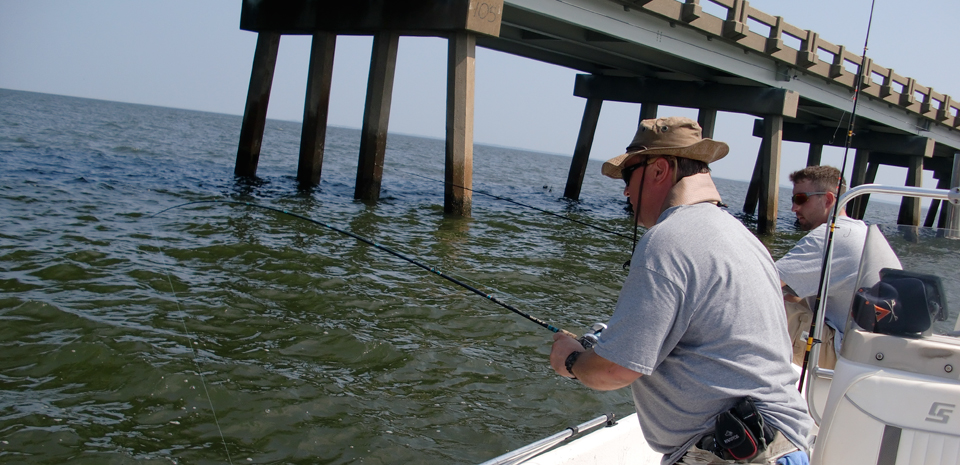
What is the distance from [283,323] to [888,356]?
193 inches

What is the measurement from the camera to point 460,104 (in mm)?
12461

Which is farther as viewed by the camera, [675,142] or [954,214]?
[954,214]

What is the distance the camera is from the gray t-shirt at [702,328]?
1757 mm

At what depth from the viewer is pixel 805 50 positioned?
18641 mm

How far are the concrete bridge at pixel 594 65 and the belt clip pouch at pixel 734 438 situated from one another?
24.8ft

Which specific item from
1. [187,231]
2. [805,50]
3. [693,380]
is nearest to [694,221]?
[693,380]

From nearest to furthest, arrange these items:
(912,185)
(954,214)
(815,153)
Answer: (954,214)
(912,185)
(815,153)

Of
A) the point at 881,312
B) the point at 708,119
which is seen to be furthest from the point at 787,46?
the point at 881,312

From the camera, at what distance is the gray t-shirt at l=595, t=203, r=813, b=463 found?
1.76m

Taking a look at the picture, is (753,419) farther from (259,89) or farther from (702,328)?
(259,89)

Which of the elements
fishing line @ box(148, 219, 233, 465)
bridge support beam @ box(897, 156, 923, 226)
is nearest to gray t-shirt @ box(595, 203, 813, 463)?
fishing line @ box(148, 219, 233, 465)

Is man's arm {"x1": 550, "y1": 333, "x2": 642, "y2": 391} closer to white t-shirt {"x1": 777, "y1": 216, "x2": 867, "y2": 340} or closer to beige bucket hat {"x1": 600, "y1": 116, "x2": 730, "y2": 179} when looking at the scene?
beige bucket hat {"x1": 600, "y1": 116, "x2": 730, "y2": 179}

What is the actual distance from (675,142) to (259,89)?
50.2 ft

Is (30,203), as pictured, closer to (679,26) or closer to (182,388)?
(182,388)
